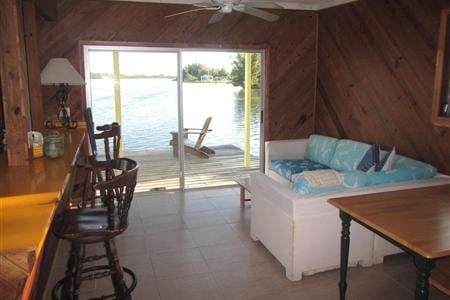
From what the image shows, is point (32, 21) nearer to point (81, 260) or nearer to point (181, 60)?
point (181, 60)

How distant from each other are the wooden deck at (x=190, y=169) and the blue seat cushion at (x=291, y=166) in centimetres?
92

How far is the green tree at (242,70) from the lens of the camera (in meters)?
5.75

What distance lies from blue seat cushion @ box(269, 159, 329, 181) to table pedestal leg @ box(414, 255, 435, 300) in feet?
9.58

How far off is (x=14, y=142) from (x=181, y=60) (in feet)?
10.3

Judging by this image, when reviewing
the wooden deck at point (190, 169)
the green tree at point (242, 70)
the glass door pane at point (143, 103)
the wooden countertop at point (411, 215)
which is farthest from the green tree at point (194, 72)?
the wooden countertop at point (411, 215)

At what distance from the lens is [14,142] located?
8.20 ft

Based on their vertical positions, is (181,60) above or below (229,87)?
above

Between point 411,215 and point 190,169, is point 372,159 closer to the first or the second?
point 411,215

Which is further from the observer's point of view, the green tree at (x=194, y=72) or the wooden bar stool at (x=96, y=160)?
the green tree at (x=194, y=72)

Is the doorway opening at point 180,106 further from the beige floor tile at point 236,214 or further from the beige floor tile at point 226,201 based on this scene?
the beige floor tile at point 236,214

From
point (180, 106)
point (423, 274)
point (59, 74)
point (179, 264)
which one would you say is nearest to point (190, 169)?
point (180, 106)

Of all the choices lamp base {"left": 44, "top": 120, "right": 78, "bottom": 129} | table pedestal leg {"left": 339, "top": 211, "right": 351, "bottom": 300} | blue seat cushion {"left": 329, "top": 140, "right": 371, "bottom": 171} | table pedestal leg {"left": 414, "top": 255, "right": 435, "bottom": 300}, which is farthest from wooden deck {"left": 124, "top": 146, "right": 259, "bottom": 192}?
table pedestal leg {"left": 414, "top": 255, "right": 435, "bottom": 300}

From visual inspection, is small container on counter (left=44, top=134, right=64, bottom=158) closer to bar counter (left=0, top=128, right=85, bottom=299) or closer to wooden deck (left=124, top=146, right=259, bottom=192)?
bar counter (left=0, top=128, right=85, bottom=299)

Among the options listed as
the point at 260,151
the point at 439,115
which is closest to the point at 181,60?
the point at 260,151
